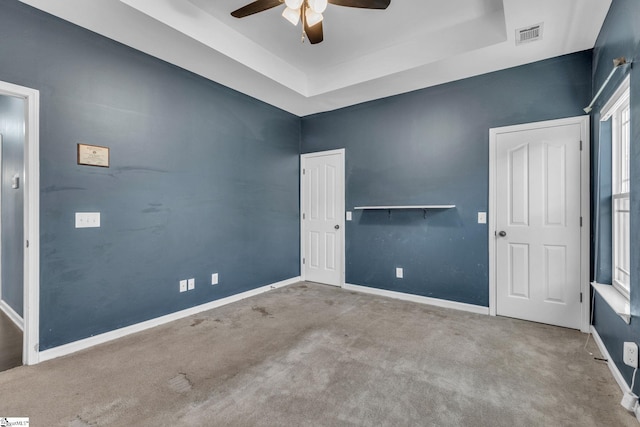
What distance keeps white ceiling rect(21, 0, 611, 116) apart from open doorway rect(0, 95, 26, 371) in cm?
138

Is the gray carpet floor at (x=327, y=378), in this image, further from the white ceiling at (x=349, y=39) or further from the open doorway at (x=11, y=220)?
the white ceiling at (x=349, y=39)

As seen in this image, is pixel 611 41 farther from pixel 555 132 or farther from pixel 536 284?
pixel 536 284

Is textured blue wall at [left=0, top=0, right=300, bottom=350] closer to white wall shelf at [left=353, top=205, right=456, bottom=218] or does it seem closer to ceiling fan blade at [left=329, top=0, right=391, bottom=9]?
white wall shelf at [left=353, top=205, right=456, bottom=218]

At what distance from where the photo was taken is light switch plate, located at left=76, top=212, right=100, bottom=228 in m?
2.50

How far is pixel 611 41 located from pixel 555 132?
920mm

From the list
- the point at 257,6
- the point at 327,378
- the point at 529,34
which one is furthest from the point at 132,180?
the point at 529,34

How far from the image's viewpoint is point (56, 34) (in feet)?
7.83

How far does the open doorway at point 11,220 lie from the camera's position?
2.93 meters

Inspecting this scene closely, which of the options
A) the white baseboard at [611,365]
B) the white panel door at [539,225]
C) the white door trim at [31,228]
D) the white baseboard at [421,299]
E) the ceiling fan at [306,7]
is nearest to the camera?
the white baseboard at [611,365]

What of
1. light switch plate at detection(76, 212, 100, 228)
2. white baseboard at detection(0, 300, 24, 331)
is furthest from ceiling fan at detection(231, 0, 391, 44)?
white baseboard at detection(0, 300, 24, 331)

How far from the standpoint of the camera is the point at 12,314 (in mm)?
3219

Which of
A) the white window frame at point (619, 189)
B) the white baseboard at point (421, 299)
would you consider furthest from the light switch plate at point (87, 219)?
the white window frame at point (619, 189)

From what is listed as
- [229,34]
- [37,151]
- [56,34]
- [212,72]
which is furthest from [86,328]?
[229,34]

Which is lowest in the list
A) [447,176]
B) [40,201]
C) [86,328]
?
[86,328]
